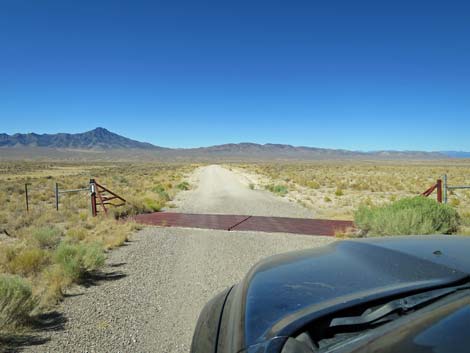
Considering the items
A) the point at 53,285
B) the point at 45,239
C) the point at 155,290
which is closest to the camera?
the point at 53,285

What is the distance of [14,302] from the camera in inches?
156

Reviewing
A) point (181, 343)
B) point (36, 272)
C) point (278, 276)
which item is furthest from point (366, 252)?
point (36, 272)

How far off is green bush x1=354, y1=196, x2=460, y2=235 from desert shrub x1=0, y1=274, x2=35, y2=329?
23.7 ft

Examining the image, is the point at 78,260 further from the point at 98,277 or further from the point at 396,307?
the point at 396,307

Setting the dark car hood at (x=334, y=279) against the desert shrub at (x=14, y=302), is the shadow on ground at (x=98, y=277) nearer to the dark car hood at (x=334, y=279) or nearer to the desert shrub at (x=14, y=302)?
the desert shrub at (x=14, y=302)

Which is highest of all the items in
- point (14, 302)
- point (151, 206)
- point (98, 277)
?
point (14, 302)

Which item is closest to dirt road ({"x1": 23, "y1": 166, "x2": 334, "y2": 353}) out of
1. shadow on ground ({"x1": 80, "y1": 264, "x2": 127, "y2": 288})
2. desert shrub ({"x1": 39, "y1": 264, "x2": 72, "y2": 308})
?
shadow on ground ({"x1": 80, "y1": 264, "x2": 127, "y2": 288})

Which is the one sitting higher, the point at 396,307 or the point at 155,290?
the point at 396,307

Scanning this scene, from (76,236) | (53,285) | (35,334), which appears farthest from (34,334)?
(76,236)

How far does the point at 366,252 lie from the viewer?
A: 2.30 metres

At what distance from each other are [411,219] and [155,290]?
6029 millimetres

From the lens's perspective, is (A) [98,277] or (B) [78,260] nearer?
(B) [78,260]

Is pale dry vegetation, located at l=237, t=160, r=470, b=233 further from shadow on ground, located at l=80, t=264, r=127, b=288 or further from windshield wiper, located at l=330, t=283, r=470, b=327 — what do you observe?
windshield wiper, located at l=330, t=283, r=470, b=327

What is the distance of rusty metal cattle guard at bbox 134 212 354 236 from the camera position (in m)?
9.51
